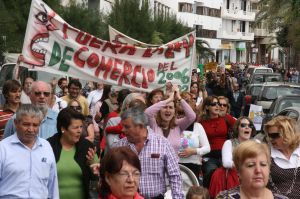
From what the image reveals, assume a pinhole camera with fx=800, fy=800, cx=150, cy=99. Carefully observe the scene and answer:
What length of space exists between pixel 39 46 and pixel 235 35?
9575 centimetres

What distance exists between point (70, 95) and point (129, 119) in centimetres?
601

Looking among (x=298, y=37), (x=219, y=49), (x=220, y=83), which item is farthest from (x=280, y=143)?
(x=219, y=49)

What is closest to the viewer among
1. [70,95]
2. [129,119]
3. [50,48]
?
[129,119]

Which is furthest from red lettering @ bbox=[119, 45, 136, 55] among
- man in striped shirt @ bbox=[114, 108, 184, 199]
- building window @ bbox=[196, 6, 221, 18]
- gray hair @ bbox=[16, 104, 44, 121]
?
building window @ bbox=[196, 6, 221, 18]

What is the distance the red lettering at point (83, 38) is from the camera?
474 inches

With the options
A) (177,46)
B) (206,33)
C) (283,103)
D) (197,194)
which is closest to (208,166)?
(197,194)

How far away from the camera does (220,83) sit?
2066 cm

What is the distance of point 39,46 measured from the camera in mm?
11570

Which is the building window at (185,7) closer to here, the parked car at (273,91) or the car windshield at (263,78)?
the car windshield at (263,78)

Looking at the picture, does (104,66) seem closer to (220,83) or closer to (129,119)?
(129,119)

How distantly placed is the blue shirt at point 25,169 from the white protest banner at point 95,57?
505 centimetres

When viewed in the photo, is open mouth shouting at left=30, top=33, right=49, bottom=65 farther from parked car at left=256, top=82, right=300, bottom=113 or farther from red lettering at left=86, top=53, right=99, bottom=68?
parked car at left=256, top=82, right=300, bottom=113

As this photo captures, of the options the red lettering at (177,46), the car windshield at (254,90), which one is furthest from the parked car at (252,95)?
the red lettering at (177,46)

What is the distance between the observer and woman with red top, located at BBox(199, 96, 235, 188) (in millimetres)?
10281
